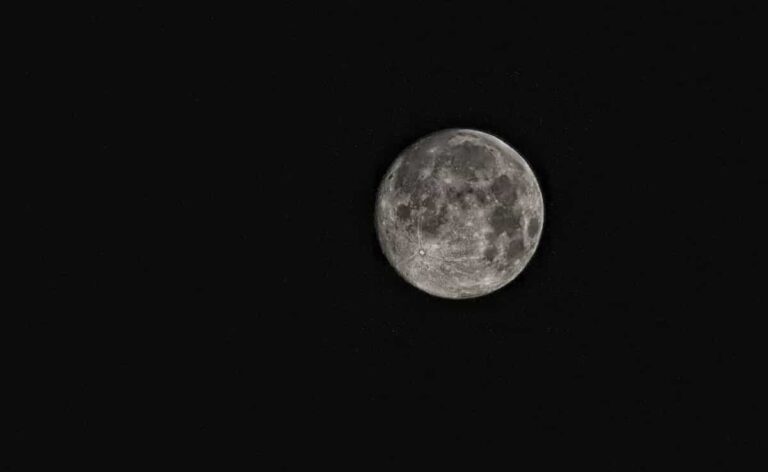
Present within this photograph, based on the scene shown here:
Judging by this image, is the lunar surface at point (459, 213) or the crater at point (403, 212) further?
the crater at point (403, 212)

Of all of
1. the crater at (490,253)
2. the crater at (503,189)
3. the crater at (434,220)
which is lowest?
the crater at (490,253)

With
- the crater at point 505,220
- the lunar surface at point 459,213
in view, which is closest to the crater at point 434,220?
the lunar surface at point 459,213

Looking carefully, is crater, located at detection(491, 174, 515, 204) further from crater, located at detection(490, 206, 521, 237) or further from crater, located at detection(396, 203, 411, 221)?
crater, located at detection(396, 203, 411, 221)

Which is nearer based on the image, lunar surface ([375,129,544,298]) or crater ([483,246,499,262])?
lunar surface ([375,129,544,298])

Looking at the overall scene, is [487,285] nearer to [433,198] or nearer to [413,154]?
[433,198]

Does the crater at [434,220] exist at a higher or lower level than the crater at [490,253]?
higher

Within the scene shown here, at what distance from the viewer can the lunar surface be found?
593cm

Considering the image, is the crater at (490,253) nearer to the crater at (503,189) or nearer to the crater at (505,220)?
the crater at (505,220)

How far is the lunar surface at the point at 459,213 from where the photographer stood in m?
5.93

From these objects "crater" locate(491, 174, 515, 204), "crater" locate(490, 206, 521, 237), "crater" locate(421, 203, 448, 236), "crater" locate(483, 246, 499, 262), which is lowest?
"crater" locate(483, 246, 499, 262)

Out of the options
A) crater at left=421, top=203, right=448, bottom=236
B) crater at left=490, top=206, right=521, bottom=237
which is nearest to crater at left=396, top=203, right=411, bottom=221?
crater at left=421, top=203, right=448, bottom=236

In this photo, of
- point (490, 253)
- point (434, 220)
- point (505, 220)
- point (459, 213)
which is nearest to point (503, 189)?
point (505, 220)

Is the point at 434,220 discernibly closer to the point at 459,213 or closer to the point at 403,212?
the point at 459,213

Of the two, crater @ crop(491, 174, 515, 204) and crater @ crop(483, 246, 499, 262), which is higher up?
crater @ crop(491, 174, 515, 204)
